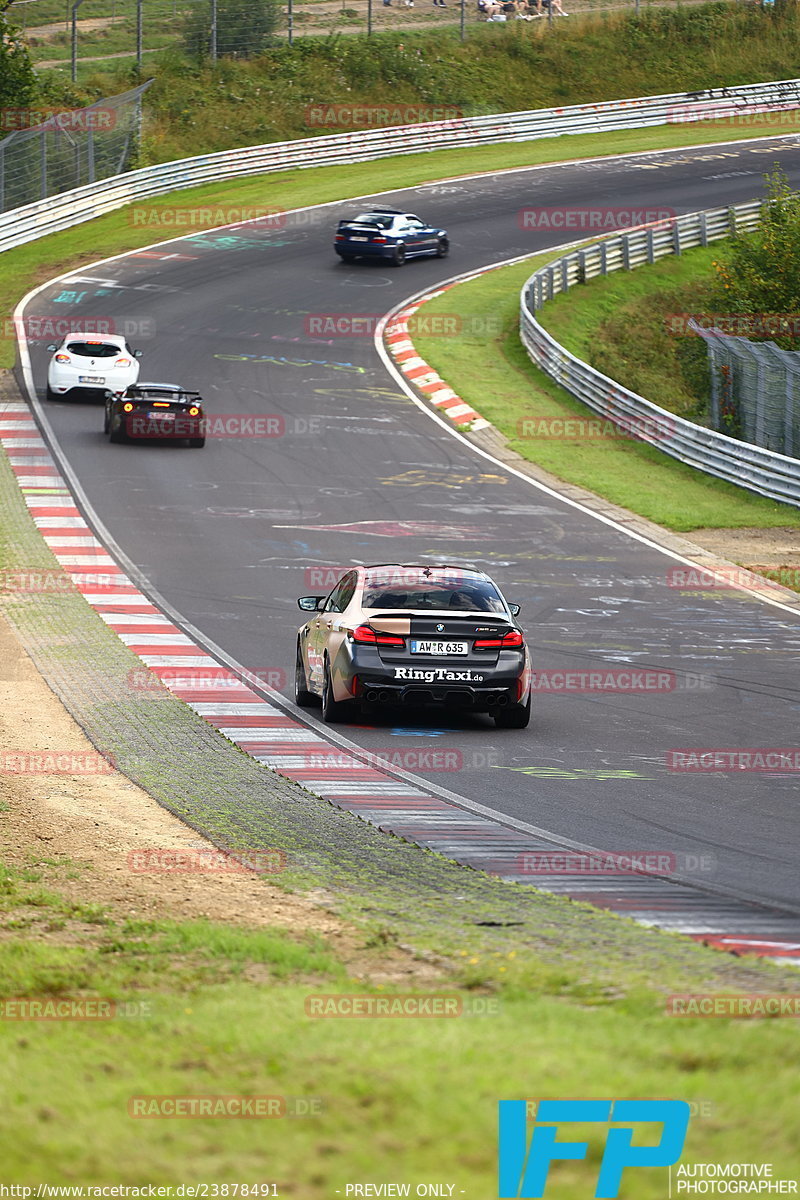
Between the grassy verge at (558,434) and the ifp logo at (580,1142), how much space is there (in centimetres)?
2217

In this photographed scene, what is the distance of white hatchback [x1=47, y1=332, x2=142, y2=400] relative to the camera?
33.2 m

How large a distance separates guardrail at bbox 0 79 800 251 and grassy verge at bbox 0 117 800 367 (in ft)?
1.34

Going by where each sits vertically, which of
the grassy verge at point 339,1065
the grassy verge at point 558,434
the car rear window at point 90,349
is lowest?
the grassy verge at point 558,434

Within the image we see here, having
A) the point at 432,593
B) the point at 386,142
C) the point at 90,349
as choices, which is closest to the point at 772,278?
the point at 90,349

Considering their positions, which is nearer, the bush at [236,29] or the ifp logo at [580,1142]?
the ifp logo at [580,1142]

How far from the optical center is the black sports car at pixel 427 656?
43.4 feet

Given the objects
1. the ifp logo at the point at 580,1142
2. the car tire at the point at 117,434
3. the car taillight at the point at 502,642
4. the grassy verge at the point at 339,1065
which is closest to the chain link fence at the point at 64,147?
the car tire at the point at 117,434

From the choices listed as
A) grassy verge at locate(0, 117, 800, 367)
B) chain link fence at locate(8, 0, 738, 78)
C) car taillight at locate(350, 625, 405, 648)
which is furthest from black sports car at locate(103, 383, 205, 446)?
chain link fence at locate(8, 0, 738, 78)

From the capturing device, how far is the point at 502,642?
1336 centimetres

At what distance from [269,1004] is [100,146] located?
167 ft

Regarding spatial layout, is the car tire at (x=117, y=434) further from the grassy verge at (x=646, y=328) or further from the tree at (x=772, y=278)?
the tree at (x=772, y=278)

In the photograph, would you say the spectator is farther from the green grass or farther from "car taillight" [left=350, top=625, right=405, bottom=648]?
"car taillight" [left=350, top=625, right=405, bottom=648]

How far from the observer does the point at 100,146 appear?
173 feet

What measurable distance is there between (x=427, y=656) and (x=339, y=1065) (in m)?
8.35
